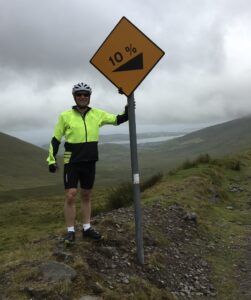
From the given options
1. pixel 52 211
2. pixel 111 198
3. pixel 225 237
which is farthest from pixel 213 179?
pixel 52 211

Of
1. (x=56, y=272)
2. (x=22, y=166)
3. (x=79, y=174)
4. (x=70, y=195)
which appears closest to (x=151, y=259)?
(x=70, y=195)

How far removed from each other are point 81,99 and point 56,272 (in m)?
2.76

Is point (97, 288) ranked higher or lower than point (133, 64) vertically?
lower

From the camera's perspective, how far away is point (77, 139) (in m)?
7.20

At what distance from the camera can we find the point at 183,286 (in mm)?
7141

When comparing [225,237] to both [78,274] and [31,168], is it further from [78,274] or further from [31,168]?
[31,168]

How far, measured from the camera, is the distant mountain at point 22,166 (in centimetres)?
12488

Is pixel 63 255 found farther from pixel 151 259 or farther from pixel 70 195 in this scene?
pixel 151 259

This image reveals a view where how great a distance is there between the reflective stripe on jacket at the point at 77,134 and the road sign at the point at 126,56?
72cm

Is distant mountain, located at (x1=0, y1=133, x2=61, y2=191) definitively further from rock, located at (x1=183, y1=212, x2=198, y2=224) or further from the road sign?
the road sign

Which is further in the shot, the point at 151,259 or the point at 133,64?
the point at 151,259

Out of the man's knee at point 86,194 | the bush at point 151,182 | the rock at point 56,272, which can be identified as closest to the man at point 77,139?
the man's knee at point 86,194

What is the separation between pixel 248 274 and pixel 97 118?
12.3 ft

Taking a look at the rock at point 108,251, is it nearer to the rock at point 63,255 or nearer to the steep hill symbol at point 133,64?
the rock at point 63,255
